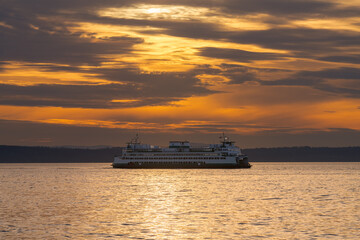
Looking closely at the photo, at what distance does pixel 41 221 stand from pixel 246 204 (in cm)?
2720

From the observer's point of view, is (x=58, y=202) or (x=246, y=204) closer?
→ (x=246, y=204)

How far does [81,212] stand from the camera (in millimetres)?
61875

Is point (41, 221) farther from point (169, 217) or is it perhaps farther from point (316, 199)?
point (316, 199)

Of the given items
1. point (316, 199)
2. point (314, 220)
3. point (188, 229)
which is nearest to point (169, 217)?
point (188, 229)

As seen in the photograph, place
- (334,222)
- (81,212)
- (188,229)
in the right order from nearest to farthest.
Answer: (188,229) < (334,222) < (81,212)

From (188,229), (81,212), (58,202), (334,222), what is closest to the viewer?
(188,229)

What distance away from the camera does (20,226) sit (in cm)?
5003

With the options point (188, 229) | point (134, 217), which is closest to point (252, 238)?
point (188, 229)

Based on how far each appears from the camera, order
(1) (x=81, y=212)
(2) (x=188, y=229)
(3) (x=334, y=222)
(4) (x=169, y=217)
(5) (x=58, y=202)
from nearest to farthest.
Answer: (2) (x=188, y=229) → (3) (x=334, y=222) → (4) (x=169, y=217) → (1) (x=81, y=212) → (5) (x=58, y=202)

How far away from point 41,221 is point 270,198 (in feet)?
122

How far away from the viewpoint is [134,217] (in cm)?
5719

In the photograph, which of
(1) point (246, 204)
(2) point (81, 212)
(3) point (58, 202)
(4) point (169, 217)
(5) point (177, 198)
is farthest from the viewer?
(5) point (177, 198)

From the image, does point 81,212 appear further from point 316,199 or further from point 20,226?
point 316,199

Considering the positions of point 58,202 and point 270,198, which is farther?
point 270,198
